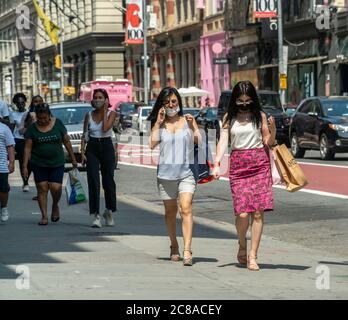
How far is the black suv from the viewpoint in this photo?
40.6 metres

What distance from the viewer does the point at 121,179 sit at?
26.5 meters

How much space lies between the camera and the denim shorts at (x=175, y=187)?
12180 millimetres

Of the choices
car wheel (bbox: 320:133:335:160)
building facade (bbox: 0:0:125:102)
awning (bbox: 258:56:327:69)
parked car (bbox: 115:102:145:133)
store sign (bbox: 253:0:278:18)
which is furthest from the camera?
building facade (bbox: 0:0:125:102)

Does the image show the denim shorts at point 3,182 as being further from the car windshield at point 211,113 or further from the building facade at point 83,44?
the building facade at point 83,44

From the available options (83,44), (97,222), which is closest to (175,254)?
(97,222)

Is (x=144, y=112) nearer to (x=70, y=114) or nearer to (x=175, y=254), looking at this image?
(x=70, y=114)

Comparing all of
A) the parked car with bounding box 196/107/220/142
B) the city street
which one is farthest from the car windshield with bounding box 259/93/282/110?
the city street

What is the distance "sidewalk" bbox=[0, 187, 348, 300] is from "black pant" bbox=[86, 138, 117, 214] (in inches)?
16.4

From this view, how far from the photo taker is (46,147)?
1620cm

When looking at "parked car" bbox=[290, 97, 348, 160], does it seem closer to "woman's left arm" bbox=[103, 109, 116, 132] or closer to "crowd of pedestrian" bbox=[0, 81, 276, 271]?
"woman's left arm" bbox=[103, 109, 116, 132]

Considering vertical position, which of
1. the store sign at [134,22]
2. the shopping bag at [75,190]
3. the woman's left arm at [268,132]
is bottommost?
the shopping bag at [75,190]

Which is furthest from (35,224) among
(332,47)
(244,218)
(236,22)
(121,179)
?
(236,22)

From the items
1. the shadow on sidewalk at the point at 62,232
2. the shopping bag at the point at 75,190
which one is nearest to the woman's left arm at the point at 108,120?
the shopping bag at the point at 75,190
